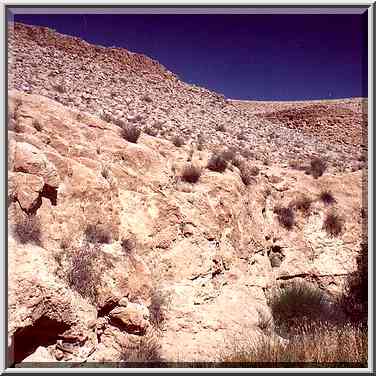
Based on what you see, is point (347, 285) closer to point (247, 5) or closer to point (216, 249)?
point (216, 249)

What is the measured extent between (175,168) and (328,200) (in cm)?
354

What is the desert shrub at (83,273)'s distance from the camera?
5742mm

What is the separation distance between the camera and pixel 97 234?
663 centimetres

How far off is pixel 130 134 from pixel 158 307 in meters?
3.66

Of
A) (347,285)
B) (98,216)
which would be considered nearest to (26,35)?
(98,216)

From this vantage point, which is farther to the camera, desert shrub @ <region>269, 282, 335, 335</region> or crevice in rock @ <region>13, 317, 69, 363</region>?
desert shrub @ <region>269, 282, 335, 335</region>

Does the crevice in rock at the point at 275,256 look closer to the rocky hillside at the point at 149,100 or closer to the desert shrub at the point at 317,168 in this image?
the desert shrub at the point at 317,168

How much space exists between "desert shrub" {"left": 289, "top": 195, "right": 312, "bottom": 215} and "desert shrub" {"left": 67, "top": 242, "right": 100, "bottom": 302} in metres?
4.89

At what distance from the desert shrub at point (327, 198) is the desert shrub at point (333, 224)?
40 centimetres

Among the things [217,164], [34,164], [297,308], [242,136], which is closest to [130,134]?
[217,164]

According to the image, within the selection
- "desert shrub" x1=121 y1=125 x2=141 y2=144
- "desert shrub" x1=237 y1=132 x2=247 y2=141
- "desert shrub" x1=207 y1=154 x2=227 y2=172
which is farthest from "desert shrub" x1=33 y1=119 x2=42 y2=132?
"desert shrub" x1=237 y1=132 x2=247 y2=141

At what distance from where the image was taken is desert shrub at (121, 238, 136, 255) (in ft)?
22.5

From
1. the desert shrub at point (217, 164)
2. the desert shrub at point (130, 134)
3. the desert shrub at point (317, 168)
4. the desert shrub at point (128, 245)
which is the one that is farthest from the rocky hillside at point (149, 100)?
the desert shrub at point (128, 245)

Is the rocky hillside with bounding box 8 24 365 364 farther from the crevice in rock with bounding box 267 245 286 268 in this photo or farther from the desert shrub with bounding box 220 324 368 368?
the desert shrub with bounding box 220 324 368 368
